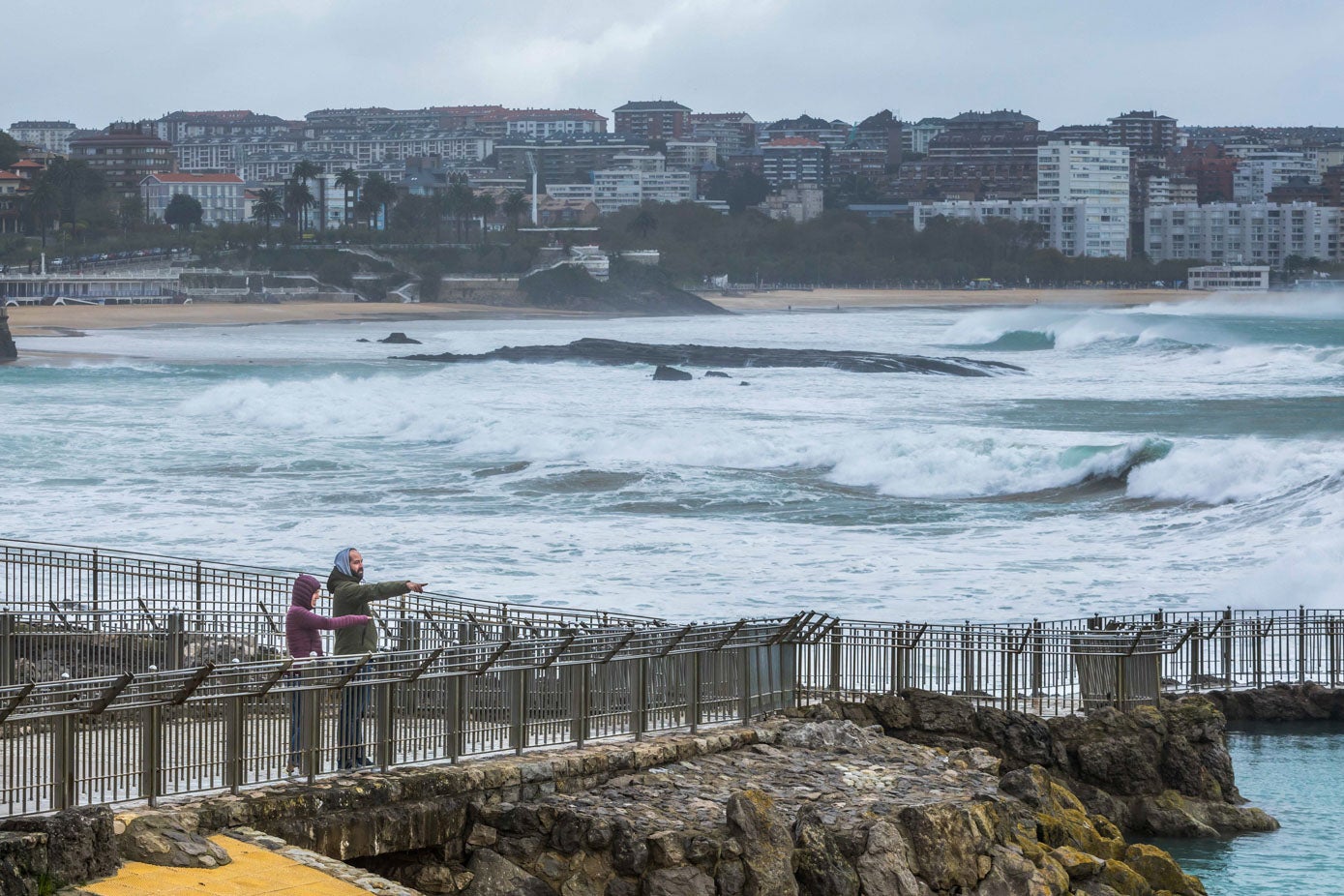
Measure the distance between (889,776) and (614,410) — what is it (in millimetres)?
47818

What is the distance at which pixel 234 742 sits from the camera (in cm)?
992

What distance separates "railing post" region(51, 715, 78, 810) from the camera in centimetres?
921

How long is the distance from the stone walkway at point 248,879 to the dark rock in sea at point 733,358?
70.7 metres

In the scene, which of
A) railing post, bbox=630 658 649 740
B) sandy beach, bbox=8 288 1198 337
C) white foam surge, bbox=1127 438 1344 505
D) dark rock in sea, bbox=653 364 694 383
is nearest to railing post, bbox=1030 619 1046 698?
railing post, bbox=630 658 649 740

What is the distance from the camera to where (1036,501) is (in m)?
36.3

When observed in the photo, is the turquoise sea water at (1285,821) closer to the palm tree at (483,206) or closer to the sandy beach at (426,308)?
the sandy beach at (426,308)

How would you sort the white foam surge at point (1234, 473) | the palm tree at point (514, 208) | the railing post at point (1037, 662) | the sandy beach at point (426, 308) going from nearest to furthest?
1. the railing post at point (1037, 662)
2. the white foam surge at point (1234, 473)
3. the sandy beach at point (426, 308)
4. the palm tree at point (514, 208)

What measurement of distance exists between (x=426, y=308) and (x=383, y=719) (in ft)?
453

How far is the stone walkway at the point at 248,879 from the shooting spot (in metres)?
8.39

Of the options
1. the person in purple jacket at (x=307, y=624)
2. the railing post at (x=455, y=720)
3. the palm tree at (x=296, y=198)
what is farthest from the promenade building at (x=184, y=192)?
the railing post at (x=455, y=720)

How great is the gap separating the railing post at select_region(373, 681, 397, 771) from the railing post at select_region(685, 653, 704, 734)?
2408 mm

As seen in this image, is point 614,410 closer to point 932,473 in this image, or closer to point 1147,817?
point 932,473

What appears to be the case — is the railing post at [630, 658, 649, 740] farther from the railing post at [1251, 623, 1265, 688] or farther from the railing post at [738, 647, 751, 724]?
the railing post at [1251, 623, 1265, 688]

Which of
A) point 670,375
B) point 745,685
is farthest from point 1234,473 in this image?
point 670,375
